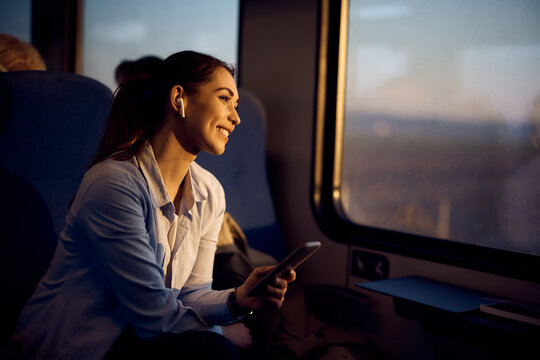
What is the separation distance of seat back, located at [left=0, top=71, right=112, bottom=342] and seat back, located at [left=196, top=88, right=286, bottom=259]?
2.11 ft

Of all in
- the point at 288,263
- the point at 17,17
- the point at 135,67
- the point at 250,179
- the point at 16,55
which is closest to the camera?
the point at 288,263

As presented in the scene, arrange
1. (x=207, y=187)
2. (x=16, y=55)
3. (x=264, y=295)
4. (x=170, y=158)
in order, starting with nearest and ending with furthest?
(x=264, y=295) → (x=170, y=158) → (x=207, y=187) → (x=16, y=55)

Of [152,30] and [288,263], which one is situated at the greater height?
[152,30]

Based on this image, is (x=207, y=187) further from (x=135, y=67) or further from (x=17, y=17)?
(x=17, y=17)

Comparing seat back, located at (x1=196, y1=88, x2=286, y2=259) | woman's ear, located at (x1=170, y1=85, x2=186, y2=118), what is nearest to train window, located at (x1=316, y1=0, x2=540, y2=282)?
seat back, located at (x1=196, y1=88, x2=286, y2=259)

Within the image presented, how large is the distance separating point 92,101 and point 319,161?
3.66 ft

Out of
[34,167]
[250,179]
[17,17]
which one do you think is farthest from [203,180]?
[17,17]

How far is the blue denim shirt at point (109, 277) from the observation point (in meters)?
0.97

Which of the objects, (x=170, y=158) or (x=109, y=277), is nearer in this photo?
(x=109, y=277)

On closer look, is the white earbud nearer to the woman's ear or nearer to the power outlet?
the woman's ear

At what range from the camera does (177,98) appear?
45.7 inches

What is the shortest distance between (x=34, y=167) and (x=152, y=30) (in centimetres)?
196

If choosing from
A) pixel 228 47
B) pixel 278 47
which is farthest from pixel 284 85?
pixel 228 47

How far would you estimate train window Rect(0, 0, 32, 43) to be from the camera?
3645 millimetres
